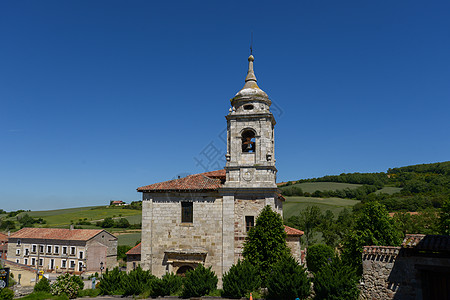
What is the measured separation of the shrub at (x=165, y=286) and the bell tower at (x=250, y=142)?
7709 mm

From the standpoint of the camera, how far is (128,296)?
2139 centimetres

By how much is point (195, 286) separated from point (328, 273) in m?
8.44

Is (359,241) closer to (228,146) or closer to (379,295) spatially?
(379,295)

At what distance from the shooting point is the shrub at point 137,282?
2133cm

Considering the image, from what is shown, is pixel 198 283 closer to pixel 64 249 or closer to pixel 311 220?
pixel 311 220

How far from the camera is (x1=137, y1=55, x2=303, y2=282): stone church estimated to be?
23969 mm

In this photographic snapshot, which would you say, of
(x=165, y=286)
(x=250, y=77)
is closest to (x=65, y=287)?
(x=165, y=286)

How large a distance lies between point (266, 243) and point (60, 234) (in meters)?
47.4

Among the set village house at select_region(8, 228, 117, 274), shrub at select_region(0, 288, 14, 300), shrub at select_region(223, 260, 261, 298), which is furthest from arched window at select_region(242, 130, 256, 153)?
village house at select_region(8, 228, 117, 274)

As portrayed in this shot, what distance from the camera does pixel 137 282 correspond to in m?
21.5

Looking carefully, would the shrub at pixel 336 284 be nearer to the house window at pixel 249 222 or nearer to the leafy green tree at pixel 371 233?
the house window at pixel 249 222

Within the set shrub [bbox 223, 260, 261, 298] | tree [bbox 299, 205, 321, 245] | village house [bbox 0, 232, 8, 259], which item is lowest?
village house [bbox 0, 232, 8, 259]

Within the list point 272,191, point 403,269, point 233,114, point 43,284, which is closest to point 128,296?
point 43,284

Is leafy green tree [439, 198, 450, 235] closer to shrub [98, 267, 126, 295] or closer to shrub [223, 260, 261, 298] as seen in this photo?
shrub [223, 260, 261, 298]
